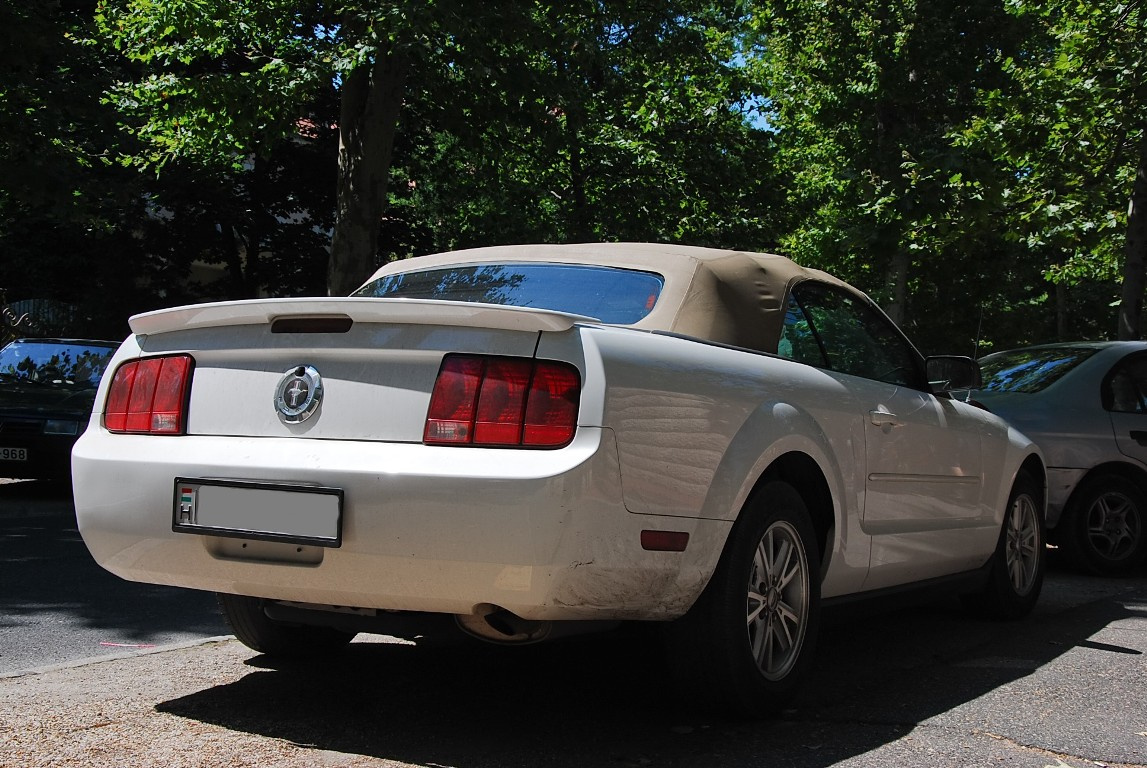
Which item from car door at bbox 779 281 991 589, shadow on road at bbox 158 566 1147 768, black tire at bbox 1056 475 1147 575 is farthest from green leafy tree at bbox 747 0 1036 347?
shadow on road at bbox 158 566 1147 768

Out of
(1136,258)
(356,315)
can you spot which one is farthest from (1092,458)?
(1136,258)

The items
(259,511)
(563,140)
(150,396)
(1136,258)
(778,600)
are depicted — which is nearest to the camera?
(259,511)

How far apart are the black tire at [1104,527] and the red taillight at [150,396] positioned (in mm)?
6112

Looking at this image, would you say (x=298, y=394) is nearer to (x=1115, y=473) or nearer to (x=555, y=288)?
(x=555, y=288)

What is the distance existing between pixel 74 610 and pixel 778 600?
3.74 m

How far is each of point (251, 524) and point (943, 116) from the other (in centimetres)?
2581

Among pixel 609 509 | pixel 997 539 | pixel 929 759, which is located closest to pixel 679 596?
pixel 609 509

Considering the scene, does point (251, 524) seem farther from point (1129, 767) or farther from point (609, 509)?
point (1129, 767)

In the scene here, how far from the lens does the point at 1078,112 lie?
1591 centimetres

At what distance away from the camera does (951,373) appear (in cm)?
564

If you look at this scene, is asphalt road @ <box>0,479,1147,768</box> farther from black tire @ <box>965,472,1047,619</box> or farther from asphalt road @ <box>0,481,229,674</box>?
black tire @ <box>965,472,1047,619</box>

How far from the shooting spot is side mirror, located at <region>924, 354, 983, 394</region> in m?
5.65

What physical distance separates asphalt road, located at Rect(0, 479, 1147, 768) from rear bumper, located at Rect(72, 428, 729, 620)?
16.5 inches

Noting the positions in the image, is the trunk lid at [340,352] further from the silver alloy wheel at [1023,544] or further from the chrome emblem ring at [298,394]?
the silver alloy wheel at [1023,544]
